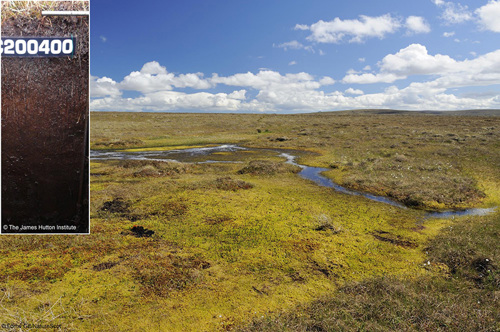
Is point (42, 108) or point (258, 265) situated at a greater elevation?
point (42, 108)

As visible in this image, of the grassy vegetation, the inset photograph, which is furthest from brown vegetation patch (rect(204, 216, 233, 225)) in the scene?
the inset photograph

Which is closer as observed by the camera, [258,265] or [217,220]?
[258,265]

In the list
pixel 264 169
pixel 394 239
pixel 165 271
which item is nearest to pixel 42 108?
pixel 165 271

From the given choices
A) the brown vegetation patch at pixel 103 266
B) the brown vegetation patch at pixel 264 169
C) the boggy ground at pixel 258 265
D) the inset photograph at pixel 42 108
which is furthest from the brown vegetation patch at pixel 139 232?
the brown vegetation patch at pixel 264 169

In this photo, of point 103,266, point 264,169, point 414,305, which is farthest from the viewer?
point 264,169

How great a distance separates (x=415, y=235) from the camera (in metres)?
12.8

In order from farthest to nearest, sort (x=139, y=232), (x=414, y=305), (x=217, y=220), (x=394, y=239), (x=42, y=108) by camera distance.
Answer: (x=217, y=220)
(x=139, y=232)
(x=394, y=239)
(x=414, y=305)
(x=42, y=108)

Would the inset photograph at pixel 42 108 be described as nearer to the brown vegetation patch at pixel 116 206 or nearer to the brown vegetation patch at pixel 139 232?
the brown vegetation patch at pixel 139 232

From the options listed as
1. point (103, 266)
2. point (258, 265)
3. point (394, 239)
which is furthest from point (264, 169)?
point (103, 266)

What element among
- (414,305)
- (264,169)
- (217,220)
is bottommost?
(414,305)

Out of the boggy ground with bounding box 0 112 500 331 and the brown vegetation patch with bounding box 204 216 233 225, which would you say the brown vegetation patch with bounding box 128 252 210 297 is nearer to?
the boggy ground with bounding box 0 112 500 331

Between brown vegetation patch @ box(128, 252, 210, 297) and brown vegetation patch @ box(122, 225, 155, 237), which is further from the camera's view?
brown vegetation patch @ box(122, 225, 155, 237)

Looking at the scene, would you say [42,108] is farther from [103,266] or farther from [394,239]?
[394,239]

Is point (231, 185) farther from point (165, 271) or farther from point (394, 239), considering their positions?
point (394, 239)
